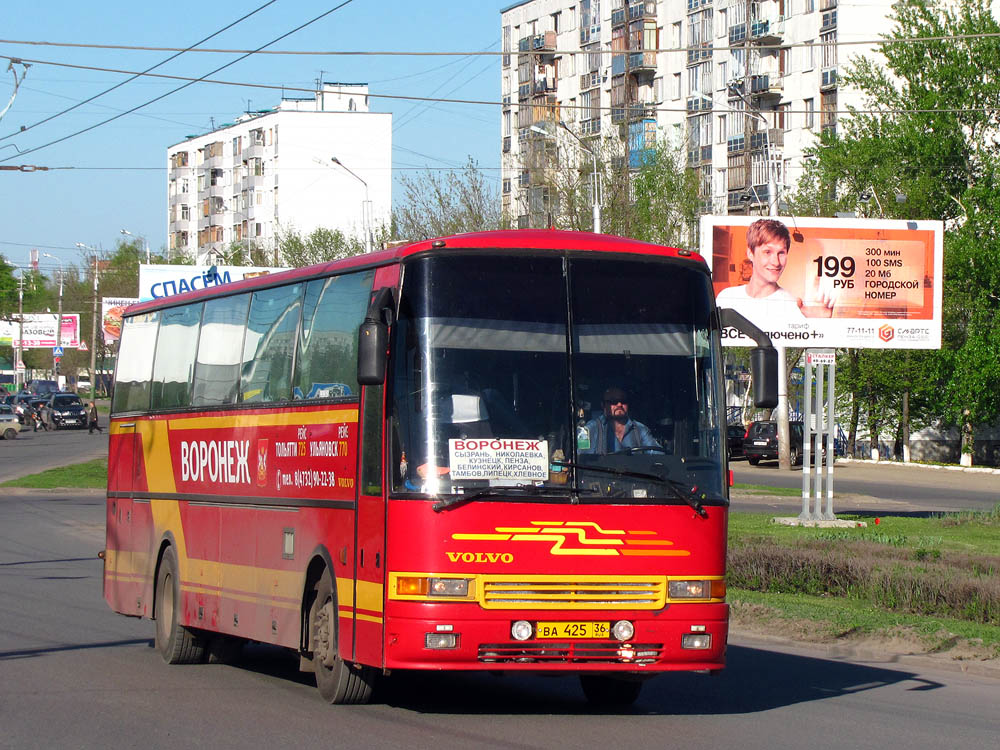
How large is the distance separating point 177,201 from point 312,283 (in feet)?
440

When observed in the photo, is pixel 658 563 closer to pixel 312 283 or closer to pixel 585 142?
pixel 312 283

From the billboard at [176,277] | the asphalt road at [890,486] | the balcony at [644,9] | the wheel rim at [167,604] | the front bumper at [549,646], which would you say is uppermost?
the balcony at [644,9]

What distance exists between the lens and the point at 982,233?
57844 mm

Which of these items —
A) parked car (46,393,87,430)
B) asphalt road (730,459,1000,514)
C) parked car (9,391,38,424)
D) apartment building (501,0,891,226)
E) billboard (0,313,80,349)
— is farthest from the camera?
billboard (0,313,80,349)

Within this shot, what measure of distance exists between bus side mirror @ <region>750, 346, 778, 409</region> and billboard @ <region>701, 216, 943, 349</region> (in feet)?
61.3

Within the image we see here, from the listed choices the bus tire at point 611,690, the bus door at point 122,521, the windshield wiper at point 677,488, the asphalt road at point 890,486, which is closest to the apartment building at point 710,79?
the asphalt road at point 890,486

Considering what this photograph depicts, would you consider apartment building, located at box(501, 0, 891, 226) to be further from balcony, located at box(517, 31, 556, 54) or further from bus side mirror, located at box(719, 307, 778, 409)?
bus side mirror, located at box(719, 307, 778, 409)

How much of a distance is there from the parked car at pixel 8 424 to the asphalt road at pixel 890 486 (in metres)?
31.0

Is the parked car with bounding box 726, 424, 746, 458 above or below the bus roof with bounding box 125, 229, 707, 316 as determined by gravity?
below

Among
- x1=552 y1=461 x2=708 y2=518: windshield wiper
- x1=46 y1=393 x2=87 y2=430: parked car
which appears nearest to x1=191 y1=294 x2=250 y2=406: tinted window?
x1=552 y1=461 x2=708 y2=518: windshield wiper

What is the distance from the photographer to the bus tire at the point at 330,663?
9.82 metres

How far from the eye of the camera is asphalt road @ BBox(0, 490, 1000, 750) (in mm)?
8727

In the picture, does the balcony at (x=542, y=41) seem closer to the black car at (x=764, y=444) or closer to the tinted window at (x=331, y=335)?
the black car at (x=764, y=444)

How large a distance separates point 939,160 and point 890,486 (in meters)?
21.5
